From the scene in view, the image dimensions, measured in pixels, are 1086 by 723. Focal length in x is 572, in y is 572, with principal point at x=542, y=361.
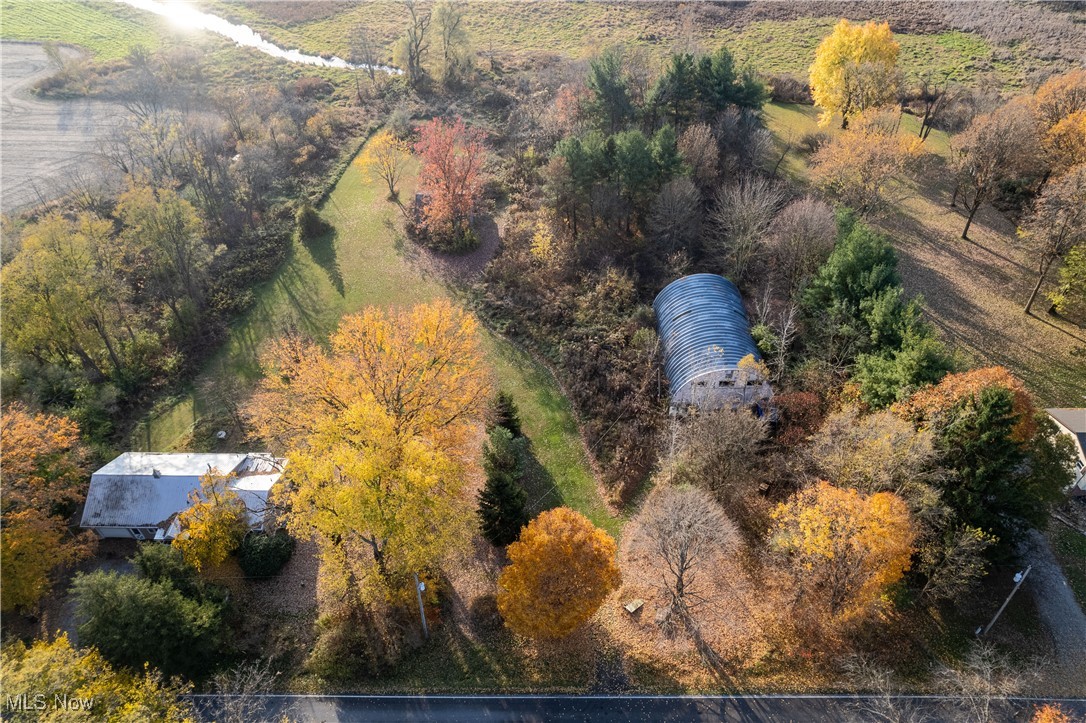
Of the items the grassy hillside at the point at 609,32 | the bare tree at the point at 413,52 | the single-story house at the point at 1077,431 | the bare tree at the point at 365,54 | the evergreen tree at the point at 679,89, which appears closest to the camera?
the single-story house at the point at 1077,431

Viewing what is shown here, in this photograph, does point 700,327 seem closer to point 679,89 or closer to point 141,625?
point 679,89

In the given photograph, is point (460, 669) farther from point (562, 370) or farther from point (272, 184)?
point (272, 184)

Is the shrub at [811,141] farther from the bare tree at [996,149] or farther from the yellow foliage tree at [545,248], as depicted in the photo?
the yellow foliage tree at [545,248]

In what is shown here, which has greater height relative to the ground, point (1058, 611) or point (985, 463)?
point (985, 463)

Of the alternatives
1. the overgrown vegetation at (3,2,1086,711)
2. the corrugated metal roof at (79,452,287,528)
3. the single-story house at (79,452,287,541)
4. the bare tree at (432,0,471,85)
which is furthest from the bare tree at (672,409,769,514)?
the bare tree at (432,0,471,85)

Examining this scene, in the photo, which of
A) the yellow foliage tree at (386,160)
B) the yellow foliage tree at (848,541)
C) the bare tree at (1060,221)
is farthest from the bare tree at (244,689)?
the bare tree at (1060,221)

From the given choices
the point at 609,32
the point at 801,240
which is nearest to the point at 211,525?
the point at 801,240
